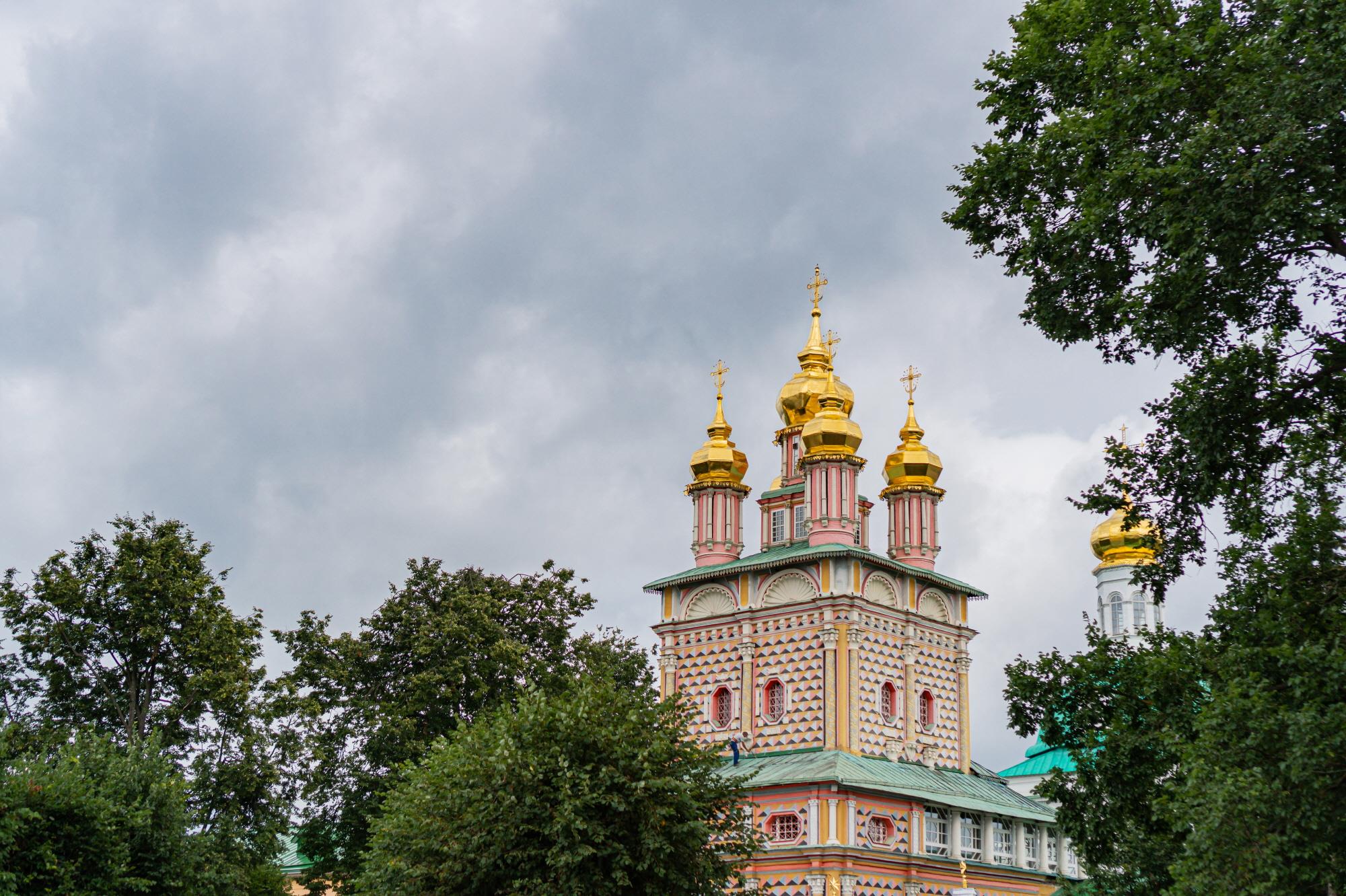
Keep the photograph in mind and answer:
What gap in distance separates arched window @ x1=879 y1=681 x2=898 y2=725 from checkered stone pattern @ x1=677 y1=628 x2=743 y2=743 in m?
3.95

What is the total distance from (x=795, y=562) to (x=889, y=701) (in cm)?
470

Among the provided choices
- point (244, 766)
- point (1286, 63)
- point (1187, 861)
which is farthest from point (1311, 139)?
point (244, 766)

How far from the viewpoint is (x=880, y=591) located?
43562mm

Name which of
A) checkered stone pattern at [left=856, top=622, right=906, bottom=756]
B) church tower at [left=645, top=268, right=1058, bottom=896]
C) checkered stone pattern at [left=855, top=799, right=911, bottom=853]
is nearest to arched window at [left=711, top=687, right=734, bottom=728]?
church tower at [left=645, top=268, right=1058, bottom=896]

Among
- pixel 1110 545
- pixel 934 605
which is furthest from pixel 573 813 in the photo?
pixel 1110 545

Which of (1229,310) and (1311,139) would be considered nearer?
(1311,139)

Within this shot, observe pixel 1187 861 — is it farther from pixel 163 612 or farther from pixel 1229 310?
pixel 163 612

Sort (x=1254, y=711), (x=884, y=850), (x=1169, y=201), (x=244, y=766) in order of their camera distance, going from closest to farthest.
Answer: (x=1254, y=711) < (x=1169, y=201) < (x=244, y=766) < (x=884, y=850)

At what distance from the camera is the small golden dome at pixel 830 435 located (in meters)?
44.3

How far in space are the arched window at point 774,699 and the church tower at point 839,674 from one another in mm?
42

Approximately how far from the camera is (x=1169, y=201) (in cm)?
1653

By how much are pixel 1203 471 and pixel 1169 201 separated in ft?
10.7

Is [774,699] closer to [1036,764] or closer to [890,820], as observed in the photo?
[890,820]

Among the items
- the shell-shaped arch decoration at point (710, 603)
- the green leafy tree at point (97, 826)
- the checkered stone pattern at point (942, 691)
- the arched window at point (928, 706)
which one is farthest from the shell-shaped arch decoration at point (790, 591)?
the green leafy tree at point (97, 826)
